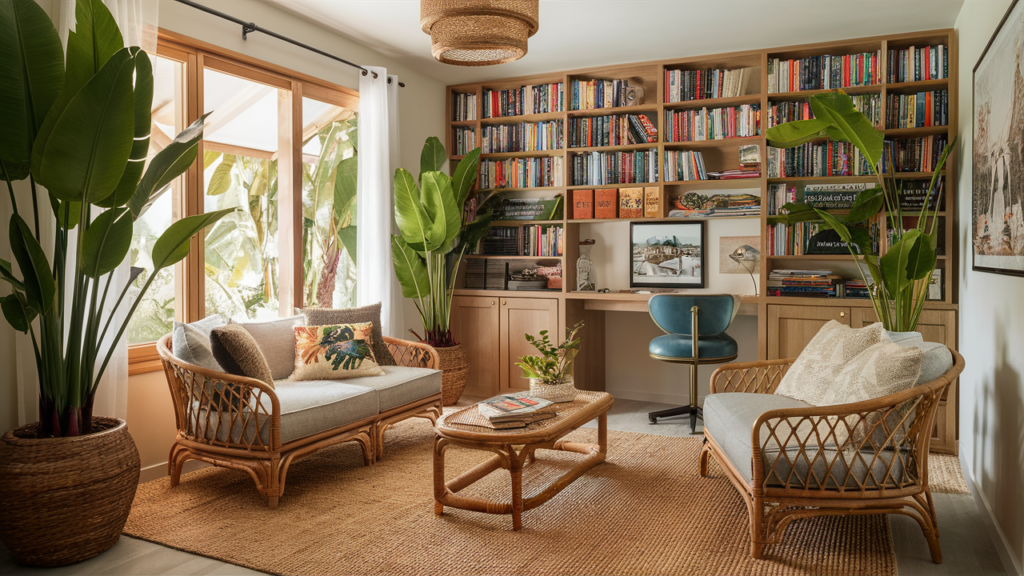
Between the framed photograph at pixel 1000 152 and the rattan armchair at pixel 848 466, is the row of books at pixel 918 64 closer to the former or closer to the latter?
the framed photograph at pixel 1000 152

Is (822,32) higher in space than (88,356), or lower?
higher

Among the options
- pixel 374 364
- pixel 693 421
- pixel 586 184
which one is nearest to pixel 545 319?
pixel 586 184

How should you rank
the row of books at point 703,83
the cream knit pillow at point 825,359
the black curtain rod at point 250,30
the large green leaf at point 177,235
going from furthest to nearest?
1. the row of books at point 703,83
2. the black curtain rod at point 250,30
3. the cream knit pillow at point 825,359
4. the large green leaf at point 177,235

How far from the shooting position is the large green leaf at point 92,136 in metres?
2.21

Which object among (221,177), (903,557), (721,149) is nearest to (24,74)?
(221,177)

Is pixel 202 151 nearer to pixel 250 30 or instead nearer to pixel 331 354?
pixel 250 30

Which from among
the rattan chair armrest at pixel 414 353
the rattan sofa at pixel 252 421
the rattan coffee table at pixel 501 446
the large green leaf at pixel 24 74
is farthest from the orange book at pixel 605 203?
the large green leaf at pixel 24 74

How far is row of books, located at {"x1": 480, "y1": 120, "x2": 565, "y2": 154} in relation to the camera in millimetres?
5426

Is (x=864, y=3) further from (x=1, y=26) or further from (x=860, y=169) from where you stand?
(x=1, y=26)

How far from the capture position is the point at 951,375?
2525mm

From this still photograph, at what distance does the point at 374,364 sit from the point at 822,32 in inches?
136

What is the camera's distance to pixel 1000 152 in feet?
8.84

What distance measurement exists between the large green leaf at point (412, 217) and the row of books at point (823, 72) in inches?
98.0

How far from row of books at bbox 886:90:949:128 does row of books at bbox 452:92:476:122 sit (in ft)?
9.93
